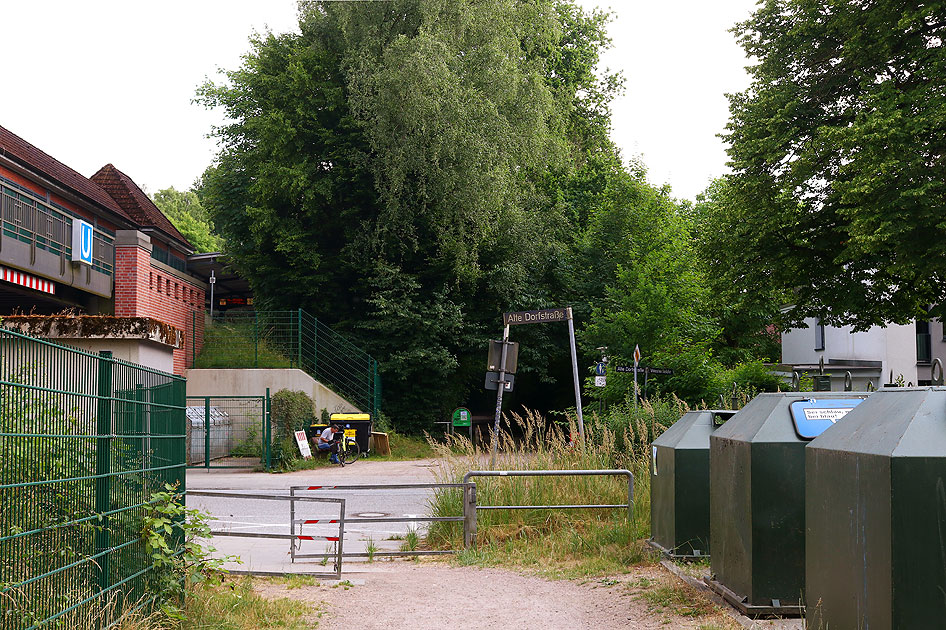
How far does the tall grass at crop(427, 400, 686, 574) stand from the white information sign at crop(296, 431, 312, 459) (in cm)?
1116

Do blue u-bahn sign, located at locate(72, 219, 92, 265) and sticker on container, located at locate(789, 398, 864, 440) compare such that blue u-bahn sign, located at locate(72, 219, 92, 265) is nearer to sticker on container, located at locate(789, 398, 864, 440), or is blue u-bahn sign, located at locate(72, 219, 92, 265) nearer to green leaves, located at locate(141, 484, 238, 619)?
green leaves, located at locate(141, 484, 238, 619)

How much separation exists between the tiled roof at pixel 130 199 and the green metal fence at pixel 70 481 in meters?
33.5

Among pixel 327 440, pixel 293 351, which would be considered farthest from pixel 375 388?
pixel 327 440

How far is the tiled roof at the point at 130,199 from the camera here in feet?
126

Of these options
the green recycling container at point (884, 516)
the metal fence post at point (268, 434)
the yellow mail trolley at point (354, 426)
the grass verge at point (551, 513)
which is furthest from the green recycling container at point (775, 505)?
the yellow mail trolley at point (354, 426)

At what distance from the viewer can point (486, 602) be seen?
7.96 metres

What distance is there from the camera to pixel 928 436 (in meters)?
4.49

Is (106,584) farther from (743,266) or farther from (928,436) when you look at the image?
(743,266)

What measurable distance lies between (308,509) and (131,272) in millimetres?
12043

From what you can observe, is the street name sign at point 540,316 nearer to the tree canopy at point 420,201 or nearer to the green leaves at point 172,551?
the green leaves at point 172,551

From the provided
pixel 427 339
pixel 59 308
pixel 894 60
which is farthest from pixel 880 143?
pixel 59 308

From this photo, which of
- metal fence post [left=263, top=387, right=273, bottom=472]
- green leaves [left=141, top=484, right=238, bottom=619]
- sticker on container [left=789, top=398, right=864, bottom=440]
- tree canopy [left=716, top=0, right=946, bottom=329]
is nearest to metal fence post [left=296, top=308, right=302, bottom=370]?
metal fence post [left=263, top=387, right=273, bottom=472]

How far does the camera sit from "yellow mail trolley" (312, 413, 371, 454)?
24.8 metres

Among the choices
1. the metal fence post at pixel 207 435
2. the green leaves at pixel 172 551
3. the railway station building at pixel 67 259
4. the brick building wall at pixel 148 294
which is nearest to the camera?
the green leaves at pixel 172 551
